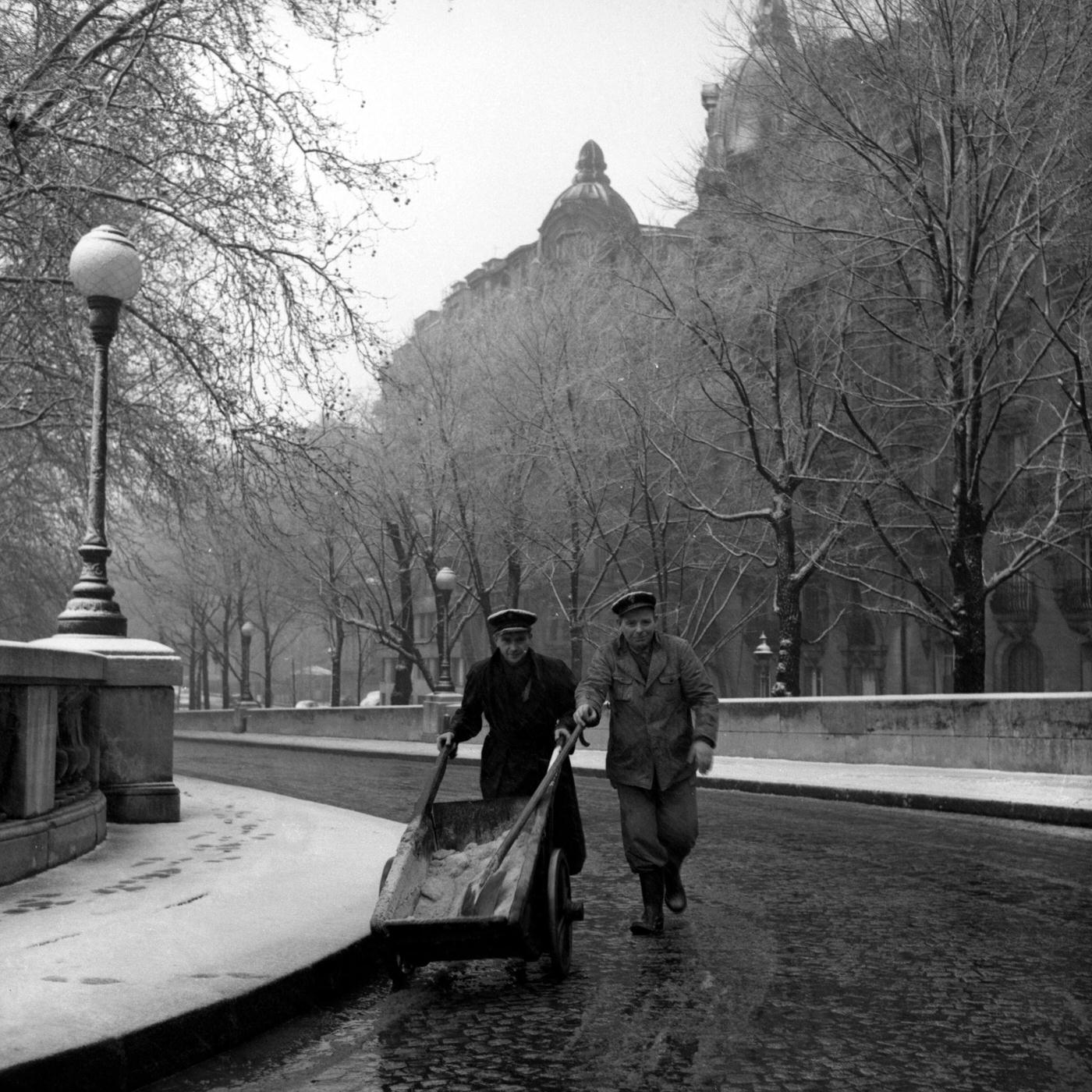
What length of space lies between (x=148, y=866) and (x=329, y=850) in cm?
139

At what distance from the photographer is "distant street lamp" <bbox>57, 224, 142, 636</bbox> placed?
11758 mm

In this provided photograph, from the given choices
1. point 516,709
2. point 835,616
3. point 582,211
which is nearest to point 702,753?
point 516,709

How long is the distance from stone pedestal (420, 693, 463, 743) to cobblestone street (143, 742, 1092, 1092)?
2592cm

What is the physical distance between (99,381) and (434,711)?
2551 centimetres

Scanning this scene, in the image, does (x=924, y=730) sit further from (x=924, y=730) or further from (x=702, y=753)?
(x=702, y=753)

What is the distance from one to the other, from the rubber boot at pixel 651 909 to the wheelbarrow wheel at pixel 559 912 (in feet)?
2.69

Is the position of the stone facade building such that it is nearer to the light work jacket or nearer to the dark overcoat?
the light work jacket

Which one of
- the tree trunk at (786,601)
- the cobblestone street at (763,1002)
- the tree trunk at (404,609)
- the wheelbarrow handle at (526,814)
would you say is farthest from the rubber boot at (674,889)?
the tree trunk at (404,609)

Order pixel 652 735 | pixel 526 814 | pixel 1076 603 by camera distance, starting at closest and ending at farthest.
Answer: pixel 526 814
pixel 652 735
pixel 1076 603

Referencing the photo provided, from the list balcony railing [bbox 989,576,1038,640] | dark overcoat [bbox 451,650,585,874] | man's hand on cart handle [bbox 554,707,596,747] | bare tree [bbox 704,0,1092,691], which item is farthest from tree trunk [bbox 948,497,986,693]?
balcony railing [bbox 989,576,1038,640]

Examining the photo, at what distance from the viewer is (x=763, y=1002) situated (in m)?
6.00

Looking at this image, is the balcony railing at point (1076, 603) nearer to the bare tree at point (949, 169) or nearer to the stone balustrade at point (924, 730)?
the bare tree at point (949, 169)

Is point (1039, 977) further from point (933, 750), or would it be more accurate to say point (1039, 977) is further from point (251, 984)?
point (933, 750)

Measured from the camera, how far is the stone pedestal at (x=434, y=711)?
36.3 m
